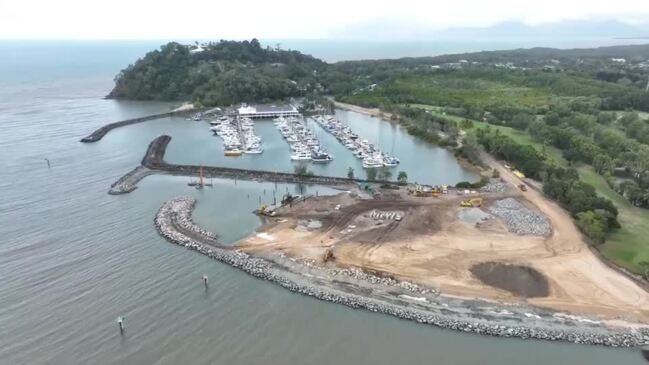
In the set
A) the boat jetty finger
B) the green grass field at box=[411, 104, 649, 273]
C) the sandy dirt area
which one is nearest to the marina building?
the boat jetty finger

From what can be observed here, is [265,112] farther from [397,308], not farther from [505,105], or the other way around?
[397,308]

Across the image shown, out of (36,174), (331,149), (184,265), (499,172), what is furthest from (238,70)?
(184,265)

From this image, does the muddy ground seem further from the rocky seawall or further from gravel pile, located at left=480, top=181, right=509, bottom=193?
the rocky seawall

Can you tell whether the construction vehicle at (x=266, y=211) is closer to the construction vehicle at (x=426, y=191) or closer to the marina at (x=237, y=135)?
the construction vehicle at (x=426, y=191)

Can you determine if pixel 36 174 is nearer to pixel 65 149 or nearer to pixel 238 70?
pixel 65 149

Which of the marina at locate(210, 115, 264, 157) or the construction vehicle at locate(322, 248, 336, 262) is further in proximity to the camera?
the marina at locate(210, 115, 264, 157)

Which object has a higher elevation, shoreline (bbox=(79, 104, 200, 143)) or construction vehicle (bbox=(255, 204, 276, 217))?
shoreline (bbox=(79, 104, 200, 143))

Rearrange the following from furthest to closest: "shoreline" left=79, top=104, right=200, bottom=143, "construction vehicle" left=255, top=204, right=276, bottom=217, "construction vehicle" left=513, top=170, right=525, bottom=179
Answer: "shoreline" left=79, top=104, right=200, bottom=143 → "construction vehicle" left=513, top=170, right=525, bottom=179 → "construction vehicle" left=255, top=204, right=276, bottom=217

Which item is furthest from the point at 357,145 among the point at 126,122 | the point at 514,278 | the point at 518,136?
the point at 126,122

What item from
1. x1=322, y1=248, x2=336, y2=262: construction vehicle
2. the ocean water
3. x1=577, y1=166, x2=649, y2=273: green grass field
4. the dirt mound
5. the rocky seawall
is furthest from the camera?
the rocky seawall
